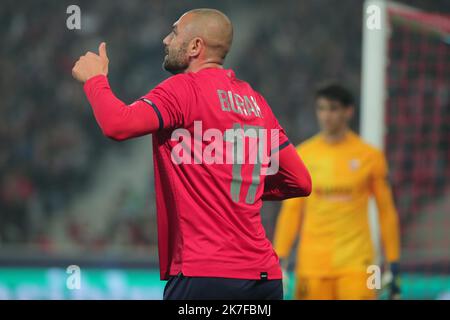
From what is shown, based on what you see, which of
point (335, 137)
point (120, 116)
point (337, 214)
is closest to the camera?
point (120, 116)

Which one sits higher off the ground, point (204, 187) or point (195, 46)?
point (195, 46)

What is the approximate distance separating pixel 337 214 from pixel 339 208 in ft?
0.15

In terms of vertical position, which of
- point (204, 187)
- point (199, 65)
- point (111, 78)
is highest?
point (111, 78)

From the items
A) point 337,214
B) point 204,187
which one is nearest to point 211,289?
point 204,187

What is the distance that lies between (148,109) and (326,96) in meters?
3.68

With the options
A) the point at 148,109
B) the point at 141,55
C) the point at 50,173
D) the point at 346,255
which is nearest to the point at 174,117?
the point at 148,109

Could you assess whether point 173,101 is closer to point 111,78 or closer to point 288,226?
point 288,226

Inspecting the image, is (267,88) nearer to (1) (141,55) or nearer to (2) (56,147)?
(1) (141,55)

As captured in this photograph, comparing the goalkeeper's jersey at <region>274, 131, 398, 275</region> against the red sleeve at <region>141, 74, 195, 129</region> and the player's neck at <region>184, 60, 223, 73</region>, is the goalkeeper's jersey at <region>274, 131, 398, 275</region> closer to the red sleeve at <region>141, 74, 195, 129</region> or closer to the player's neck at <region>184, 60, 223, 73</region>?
the player's neck at <region>184, 60, 223, 73</region>

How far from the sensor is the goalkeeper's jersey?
20.9 feet

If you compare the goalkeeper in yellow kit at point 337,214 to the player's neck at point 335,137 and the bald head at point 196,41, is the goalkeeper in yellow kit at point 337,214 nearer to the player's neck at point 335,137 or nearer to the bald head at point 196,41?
the player's neck at point 335,137

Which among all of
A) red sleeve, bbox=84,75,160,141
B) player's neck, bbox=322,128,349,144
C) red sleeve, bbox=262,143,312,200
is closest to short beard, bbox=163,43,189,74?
red sleeve, bbox=84,75,160,141

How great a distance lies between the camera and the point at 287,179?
3.63 metres

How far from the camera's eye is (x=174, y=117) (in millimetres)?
3119
